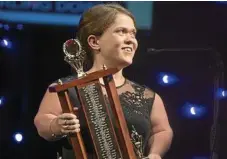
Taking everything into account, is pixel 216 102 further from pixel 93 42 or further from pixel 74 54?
pixel 74 54

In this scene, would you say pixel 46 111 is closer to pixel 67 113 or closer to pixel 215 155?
pixel 67 113

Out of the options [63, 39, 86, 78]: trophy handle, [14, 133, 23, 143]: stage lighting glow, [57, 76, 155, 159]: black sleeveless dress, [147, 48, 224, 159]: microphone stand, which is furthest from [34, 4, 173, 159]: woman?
[14, 133, 23, 143]: stage lighting glow

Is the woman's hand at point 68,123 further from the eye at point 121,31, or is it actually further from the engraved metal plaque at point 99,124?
the eye at point 121,31

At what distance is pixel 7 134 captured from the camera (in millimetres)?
1917

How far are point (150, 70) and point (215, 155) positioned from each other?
1.23 feet

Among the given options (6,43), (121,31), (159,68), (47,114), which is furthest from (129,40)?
(6,43)

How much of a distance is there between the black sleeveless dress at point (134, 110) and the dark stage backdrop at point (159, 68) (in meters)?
0.52

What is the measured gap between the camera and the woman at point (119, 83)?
4.03 ft

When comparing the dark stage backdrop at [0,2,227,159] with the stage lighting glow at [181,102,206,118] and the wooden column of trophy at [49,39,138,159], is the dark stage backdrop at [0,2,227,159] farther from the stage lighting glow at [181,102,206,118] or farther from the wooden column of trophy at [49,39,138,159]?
the wooden column of trophy at [49,39,138,159]

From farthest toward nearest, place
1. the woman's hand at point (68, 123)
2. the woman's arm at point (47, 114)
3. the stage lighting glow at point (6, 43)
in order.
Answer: the stage lighting glow at point (6, 43)
the woman's arm at point (47, 114)
the woman's hand at point (68, 123)

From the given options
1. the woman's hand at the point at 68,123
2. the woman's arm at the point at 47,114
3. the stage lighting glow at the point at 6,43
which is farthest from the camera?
the stage lighting glow at the point at 6,43

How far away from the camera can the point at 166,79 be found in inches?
72.1

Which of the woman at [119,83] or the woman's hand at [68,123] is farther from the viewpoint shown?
the woman at [119,83]

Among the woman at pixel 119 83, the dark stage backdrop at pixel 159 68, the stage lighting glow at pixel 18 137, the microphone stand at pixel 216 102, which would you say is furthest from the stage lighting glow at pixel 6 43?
the woman at pixel 119 83
